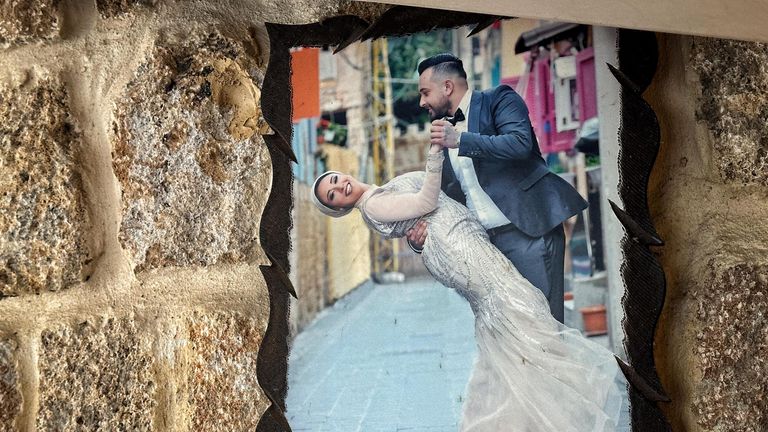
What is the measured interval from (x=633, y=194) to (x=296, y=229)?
30 centimetres

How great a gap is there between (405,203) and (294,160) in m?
0.11

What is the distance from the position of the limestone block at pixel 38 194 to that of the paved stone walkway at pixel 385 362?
232mm

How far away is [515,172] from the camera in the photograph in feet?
2.14

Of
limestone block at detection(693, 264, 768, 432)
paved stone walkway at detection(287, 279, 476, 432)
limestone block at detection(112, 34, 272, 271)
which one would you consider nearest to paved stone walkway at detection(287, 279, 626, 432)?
paved stone walkway at detection(287, 279, 476, 432)

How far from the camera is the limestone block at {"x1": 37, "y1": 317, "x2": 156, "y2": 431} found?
2.22 ft

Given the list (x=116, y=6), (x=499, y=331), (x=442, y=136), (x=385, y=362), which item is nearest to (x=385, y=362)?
(x=385, y=362)

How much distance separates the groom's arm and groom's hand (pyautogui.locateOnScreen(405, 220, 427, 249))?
7 cm

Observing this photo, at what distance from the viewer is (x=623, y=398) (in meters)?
0.65

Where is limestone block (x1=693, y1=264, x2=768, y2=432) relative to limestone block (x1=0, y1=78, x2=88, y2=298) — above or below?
below

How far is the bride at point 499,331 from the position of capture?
2.10 ft

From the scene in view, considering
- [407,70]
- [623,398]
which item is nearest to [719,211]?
[623,398]

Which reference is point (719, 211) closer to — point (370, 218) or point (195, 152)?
point (370, 218)

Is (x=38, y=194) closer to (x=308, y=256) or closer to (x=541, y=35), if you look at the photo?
(x=308, y=256)

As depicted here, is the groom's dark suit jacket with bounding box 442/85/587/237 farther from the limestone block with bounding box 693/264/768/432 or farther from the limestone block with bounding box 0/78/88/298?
the limestone block with bounding box 0/78/88/298
